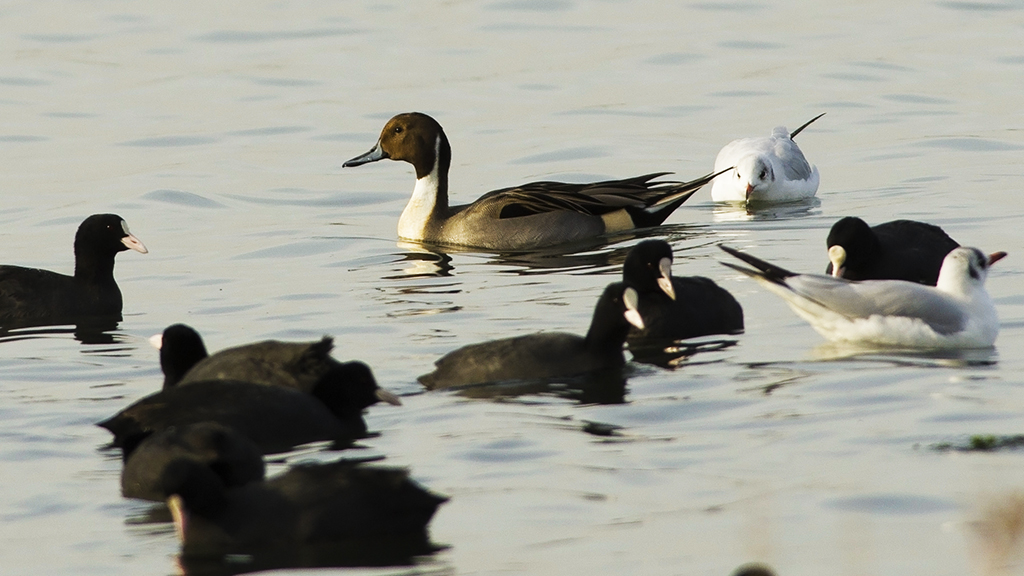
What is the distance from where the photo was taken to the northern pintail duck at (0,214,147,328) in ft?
46.0

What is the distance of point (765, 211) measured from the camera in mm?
18734

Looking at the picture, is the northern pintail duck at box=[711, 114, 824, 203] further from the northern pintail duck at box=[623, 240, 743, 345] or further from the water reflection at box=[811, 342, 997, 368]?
the water reflection at box=[811, 342, 997, 368]

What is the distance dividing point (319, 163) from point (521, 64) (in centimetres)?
603

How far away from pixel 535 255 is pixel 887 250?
168 inches

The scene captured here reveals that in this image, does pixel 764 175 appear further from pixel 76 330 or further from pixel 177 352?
pixel 177 352

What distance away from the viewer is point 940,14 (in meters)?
30.0

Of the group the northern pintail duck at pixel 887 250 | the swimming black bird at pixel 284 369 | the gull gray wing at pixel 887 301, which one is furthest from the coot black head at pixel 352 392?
the northern pintail duck at pixel 887 250

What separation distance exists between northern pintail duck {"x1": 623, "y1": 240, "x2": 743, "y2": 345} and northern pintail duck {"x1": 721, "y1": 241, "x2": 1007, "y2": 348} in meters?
0.66

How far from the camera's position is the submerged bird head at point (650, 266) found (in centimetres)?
1202

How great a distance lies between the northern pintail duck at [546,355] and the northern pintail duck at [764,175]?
813cm

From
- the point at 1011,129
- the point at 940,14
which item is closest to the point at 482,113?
the point at 1011,129

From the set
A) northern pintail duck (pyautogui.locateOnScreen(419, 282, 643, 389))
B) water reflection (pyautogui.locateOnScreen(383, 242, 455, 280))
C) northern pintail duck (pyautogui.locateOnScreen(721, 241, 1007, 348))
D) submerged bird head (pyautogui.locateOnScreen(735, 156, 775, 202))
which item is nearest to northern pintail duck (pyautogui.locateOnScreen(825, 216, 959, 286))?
northern pintail duck (pyautogui.locateOnScreen(721, 241, 1007, 348))

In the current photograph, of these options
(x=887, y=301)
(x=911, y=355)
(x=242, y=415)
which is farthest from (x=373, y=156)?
(x=242, y=415)

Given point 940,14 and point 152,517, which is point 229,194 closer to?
point 152,517
